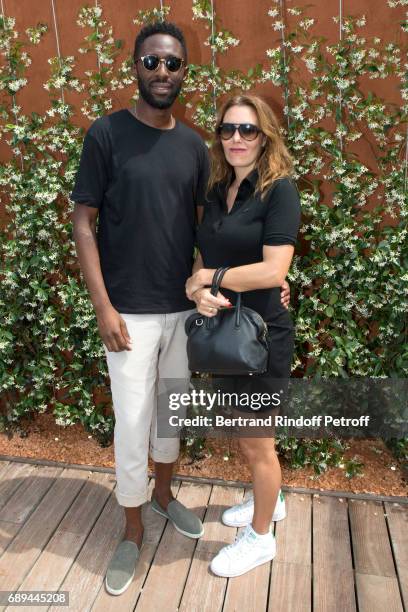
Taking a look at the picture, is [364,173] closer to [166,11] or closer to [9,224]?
[166,11]

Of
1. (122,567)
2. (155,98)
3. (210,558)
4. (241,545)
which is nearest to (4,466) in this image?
(122,567)

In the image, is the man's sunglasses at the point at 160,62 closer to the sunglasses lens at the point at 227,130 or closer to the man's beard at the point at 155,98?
the man's beard at the point at 155,98

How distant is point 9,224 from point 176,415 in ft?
5.55

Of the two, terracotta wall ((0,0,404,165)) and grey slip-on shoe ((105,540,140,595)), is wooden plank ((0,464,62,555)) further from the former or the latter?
terracotta wall ((0,0,404,165))

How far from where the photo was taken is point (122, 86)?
3.23 m

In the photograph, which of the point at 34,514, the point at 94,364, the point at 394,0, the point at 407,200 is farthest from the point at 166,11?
the point at 34,514

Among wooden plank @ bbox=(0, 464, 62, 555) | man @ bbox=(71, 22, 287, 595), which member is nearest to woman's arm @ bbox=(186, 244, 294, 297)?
man @ bbox=(71, 22, 287, 595)

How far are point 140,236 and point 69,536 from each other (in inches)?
66.9

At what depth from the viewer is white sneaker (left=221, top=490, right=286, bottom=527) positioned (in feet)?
9.89

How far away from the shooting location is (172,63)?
2.35m

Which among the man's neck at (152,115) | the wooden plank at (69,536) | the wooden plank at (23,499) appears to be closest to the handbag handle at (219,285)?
the man's neck at (152,115)

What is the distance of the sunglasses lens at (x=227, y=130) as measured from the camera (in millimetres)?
2209

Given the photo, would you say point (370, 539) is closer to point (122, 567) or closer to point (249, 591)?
point (249, 591)

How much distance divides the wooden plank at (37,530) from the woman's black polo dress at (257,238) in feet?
4.66
